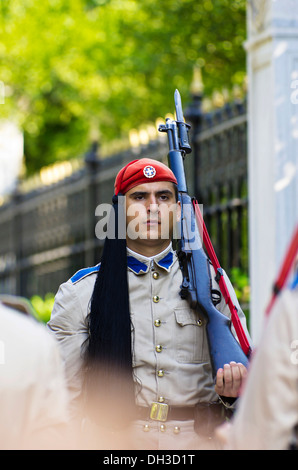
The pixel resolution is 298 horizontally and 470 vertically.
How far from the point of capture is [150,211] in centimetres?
378

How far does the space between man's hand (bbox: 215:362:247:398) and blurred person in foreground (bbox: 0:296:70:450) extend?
3.51 ft

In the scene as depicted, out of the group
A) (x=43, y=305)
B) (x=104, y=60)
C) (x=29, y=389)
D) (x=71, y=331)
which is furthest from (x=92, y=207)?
(x=29, y=389)

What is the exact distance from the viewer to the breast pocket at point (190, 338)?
11.9 ft

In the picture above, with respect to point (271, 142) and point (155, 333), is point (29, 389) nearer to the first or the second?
point (155, 333)

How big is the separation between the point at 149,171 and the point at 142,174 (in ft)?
0.11

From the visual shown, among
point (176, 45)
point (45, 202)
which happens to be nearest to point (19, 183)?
point (45, 202)

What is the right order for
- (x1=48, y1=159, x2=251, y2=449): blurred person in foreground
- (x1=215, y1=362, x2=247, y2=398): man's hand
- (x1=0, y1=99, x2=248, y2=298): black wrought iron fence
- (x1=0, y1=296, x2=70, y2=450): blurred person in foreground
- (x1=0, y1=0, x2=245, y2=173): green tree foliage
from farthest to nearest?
(x1=0, y1=0, x2=245, y2=173): green tree foliage, (x1=0, y1=99, x2=248, y2=298): black wrought iron fence, (x1=48, y1=159, x2=251, y2=449): blurred person in foreground, (x1=215, y1=362, x2=247, y2=398): man's hand, (x1=0, y1=296, x2=70, y2=450): blurred person in foreground

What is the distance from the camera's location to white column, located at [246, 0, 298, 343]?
20.8 ft

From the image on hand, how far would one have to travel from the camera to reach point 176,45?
1359cm

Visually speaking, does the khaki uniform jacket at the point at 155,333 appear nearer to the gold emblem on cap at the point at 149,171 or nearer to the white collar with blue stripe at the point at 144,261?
the white collar with blue stripe at the point at 144,261

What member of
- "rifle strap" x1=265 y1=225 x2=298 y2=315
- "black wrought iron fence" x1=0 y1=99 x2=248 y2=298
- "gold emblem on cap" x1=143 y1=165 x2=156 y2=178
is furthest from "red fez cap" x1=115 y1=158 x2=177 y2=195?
"black wrought iron fence" x1=0 y1=99 x2=248 y2=298

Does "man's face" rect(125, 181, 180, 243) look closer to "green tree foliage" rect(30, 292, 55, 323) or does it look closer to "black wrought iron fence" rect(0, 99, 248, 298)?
"black wrought iron fence" rect(0, 99, 248, 298)

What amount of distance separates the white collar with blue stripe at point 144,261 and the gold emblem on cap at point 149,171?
340 mm

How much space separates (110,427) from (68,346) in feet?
1.24
